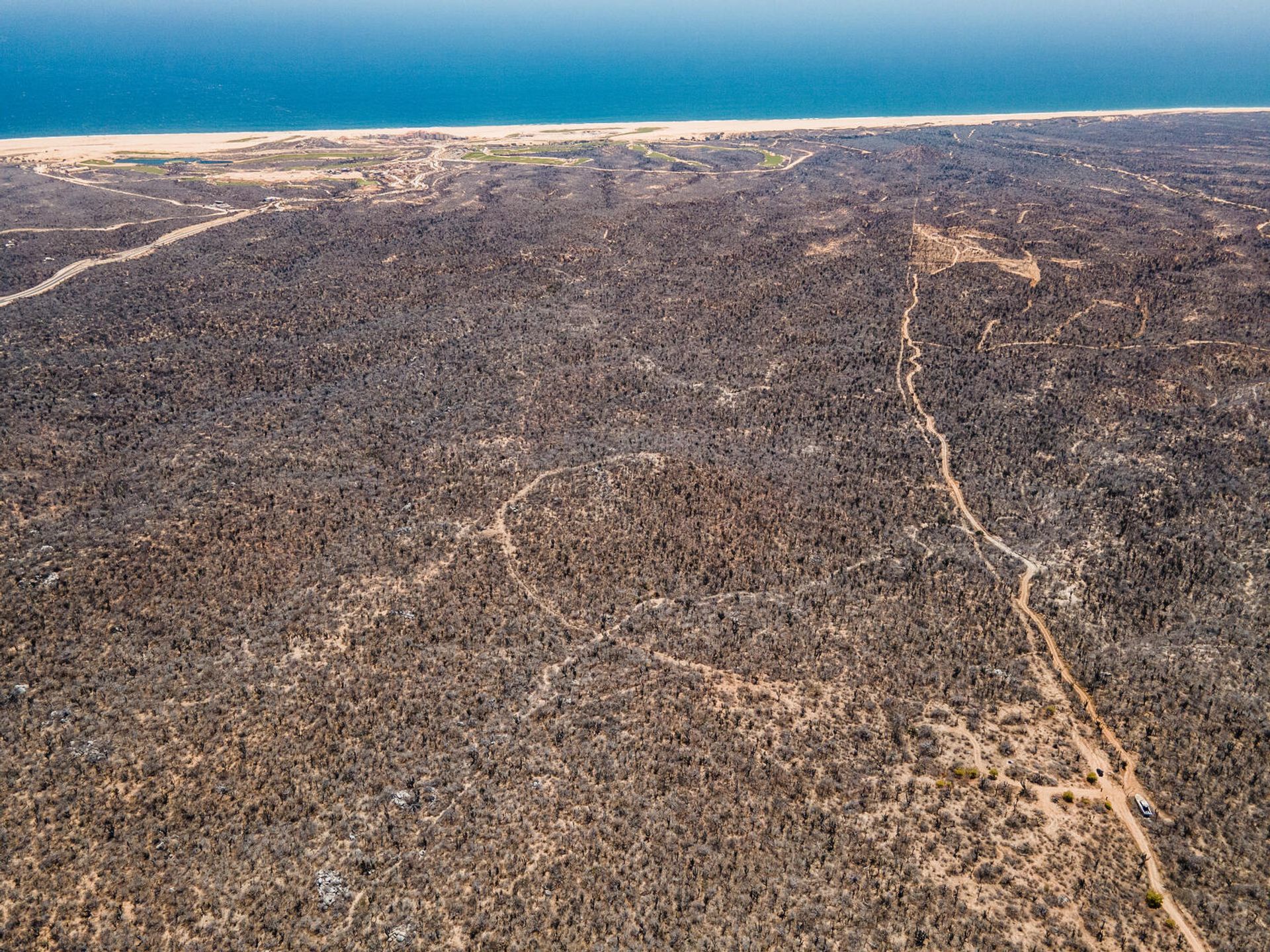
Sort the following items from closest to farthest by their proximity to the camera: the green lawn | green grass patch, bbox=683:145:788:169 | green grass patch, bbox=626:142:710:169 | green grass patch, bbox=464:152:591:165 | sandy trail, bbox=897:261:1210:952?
sandy trail, bbox=897:261:1210:952, green grass patch, bbox=683:145:788:169, green grass patch, bbox=626:142:710:169, green grass patch, bbox=464:152:591:165, the green lawn

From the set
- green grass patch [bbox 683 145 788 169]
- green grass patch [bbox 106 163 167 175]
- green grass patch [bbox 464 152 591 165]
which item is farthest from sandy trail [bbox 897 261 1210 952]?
green grass patch [bbox 106 163 167 175]

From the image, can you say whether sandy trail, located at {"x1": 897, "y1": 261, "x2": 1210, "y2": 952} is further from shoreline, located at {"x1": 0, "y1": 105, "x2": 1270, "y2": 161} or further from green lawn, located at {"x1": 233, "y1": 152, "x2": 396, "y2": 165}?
shoreline, located at {"x1": 0, "y1": 105, "x2": 1270, "y2": 161}

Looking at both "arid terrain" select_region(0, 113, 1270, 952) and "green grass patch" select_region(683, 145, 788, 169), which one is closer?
"arid terrain" select_region(0, 113, 1270, 952)

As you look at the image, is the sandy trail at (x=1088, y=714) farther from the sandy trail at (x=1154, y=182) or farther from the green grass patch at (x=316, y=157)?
the green grass patch at (x=316, y=157)

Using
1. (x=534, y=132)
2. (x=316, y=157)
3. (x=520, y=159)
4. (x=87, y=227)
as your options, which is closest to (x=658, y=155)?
(x=520, y=159)

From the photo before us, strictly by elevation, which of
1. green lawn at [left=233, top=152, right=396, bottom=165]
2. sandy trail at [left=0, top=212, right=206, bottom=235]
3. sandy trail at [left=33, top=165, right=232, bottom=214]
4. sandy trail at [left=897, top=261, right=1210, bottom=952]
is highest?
green lawn at [left=233, top=152, right=396, bottom=165]

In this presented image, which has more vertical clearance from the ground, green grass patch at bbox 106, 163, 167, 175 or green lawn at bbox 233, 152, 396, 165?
green lawn at bbox 233, 152, 396, 165
